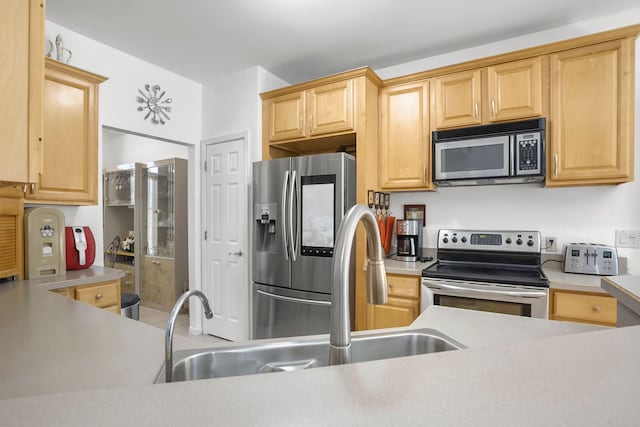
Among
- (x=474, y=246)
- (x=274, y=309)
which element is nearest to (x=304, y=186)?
(x=274, y=309)

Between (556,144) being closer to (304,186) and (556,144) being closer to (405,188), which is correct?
(405,188)

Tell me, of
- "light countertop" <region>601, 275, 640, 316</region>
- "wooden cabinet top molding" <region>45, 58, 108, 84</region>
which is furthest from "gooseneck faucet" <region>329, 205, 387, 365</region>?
"wooden cabinet top molding" <region>45, 58, 108, 84</region>

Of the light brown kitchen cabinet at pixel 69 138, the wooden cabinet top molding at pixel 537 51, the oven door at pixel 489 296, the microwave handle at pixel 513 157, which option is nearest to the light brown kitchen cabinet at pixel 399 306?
the oven door at pixel 489 296

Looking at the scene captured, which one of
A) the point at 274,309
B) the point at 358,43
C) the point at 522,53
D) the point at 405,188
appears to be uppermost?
the point at 358,43

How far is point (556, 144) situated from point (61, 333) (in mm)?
2904

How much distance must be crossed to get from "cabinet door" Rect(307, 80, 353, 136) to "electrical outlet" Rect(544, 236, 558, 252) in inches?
68.8

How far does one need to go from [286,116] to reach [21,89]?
231 centimetres

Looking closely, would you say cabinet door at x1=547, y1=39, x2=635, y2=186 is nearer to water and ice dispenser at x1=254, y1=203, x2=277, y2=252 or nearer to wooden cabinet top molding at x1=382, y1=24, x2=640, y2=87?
wooden cabinet top molding at x1=382, y1=24, x2=640, y2=87

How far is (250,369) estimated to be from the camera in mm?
840

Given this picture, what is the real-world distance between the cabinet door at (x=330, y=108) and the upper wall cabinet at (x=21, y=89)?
2098 millimetres

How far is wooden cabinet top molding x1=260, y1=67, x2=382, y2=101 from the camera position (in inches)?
107

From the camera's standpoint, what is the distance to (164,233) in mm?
4355

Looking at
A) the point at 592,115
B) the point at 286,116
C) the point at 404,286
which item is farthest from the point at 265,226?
the point at 592,115

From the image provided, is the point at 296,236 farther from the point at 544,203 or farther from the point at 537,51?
the point at 537,51
